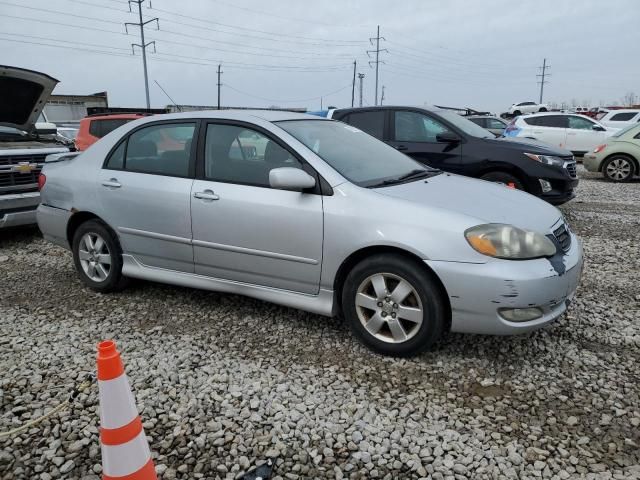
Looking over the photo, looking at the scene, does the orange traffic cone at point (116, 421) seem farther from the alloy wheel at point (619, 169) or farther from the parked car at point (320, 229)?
the alloy wheel at point (619, 169)

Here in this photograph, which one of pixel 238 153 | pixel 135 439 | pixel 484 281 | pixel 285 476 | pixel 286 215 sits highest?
pixel 238 153

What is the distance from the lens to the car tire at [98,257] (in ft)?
13.7

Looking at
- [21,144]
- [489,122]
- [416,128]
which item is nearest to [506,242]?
[416,128]

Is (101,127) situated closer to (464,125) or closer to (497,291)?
(464,125)

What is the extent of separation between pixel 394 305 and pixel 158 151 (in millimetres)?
2297

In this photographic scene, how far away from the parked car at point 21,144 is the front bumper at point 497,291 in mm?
5097

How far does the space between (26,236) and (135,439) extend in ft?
19.2

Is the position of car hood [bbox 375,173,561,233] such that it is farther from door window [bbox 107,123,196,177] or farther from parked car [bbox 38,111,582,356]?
door window [bbox 107,123,196,177]

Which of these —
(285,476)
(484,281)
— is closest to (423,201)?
(484,281)

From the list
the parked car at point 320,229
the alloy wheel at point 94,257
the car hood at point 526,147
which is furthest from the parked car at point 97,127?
the car hood at point 526,147

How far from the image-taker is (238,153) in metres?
3.68

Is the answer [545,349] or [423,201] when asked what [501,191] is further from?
[545,349]

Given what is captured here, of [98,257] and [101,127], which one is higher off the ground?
[101,127]

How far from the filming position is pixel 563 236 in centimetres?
328
